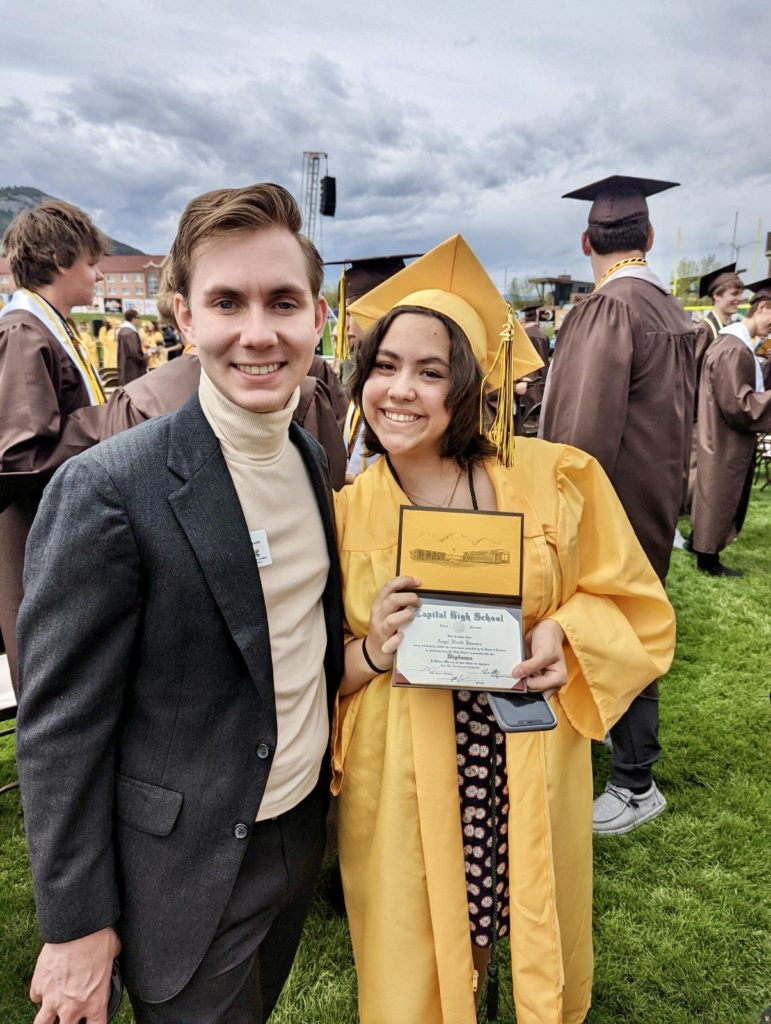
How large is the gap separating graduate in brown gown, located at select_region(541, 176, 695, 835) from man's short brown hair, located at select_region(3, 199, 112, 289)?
7.21ft

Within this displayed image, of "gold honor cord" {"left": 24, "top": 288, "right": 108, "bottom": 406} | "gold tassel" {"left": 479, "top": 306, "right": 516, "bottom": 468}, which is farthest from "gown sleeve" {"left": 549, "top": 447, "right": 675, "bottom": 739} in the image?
"gold honor cord" {"left": 24, "top": 288, "right": 108, "bottom": 406}

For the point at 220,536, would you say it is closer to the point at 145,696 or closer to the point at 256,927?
the point at 145,696

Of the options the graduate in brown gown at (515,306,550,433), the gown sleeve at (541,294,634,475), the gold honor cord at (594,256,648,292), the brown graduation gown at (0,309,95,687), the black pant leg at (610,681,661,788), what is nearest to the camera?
the brown graduation gown at (0,309,95,687)

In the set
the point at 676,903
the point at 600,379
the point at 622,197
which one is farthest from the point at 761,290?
the point at 676,903

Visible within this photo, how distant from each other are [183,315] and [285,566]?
1.78 ft

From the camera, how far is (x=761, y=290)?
5.48 metres

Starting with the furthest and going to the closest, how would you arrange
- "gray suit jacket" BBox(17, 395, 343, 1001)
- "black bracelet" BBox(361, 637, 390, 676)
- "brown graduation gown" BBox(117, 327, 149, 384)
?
"brown graduation gown" BBox(117, 327, 149, 384) < "black bracelet" BBox(361, 637, 390, 676) < "gray suit jacket" BBox(17, 395, 343, 1001)

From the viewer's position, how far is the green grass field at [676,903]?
6.96ft

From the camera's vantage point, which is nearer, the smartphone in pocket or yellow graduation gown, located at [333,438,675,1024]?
the smartphone in pocket

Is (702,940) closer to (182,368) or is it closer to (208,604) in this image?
(208,604)

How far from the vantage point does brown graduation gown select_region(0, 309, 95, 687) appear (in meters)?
2.31

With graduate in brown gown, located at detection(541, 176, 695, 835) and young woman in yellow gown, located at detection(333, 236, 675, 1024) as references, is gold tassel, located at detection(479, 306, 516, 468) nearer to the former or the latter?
young woman in yellow gown, located at detection(333, 236, 675, 1024)

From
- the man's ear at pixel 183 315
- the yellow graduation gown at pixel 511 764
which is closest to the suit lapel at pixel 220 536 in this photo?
the man's ear at pixel 183 315

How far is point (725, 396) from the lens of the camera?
5.48 m
